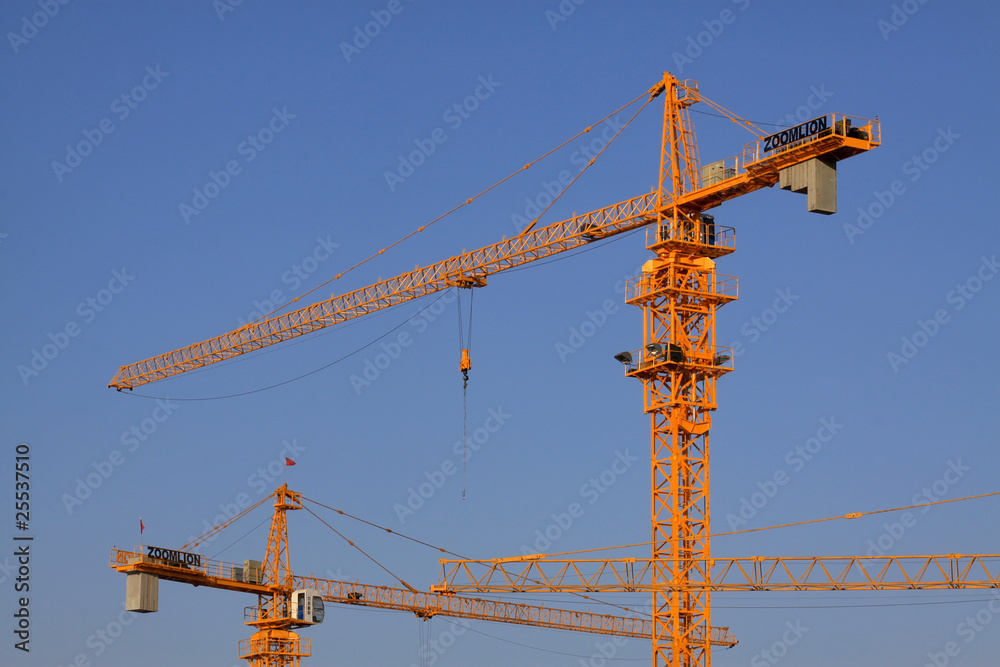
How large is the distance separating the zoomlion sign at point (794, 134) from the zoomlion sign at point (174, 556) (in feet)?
172

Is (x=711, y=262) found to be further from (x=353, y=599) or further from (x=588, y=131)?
(x=353, y=599)

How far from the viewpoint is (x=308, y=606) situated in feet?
A: 471

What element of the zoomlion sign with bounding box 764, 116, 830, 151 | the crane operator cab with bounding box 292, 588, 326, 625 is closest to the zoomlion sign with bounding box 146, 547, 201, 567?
the crane operator cab with bounding box 292, 588, 326, 625

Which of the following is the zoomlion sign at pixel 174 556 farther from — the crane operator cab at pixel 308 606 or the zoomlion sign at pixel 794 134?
the zoomlion sign at pixel 794 134

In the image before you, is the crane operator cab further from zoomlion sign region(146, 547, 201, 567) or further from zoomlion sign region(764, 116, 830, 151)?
zoomlion sign region(764, 116, 830, 151)

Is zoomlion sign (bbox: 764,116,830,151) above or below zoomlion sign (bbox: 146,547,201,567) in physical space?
above

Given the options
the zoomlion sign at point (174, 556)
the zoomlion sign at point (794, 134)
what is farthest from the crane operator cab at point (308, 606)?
the zoomlion sign at point (794, 134)

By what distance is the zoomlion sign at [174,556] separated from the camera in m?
130

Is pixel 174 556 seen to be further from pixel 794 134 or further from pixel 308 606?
pixel 794 134

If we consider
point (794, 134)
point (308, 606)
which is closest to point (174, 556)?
point (308, 606)

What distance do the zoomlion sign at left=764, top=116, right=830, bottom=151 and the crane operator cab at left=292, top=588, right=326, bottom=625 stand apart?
55577mm

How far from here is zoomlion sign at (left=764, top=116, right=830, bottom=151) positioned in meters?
107

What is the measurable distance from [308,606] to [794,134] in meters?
58.0

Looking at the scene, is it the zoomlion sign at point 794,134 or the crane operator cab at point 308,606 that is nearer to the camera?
the zoomlion sign at point 794,134
